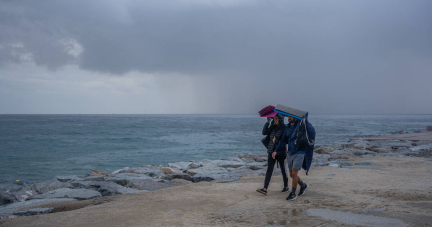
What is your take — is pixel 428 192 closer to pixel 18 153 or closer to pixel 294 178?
pixel 294 178

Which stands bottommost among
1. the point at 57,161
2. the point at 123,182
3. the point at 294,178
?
the point at 57,161

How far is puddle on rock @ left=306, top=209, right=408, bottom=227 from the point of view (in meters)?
3.93

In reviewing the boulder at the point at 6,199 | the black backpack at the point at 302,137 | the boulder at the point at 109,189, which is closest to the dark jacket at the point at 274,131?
the black backpack at the point at 302,137

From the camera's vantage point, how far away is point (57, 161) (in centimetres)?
2003

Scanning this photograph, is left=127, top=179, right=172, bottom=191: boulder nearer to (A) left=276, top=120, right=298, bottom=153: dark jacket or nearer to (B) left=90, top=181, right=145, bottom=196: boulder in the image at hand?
(B) left=90, top=181, right=145, bottom=196: boulder

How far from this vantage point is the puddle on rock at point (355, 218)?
3.93 m

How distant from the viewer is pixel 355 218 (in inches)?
165

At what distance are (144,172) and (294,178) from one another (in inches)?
263

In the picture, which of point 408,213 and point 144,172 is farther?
point 144,172

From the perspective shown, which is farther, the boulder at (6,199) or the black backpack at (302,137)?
the boulder at (6,199)

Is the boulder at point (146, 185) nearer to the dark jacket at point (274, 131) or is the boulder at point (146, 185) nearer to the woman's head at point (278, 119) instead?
the dark jacket at point (274, 131)

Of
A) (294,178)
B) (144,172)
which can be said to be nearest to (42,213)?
(294,178)

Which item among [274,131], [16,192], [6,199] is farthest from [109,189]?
[274,131]

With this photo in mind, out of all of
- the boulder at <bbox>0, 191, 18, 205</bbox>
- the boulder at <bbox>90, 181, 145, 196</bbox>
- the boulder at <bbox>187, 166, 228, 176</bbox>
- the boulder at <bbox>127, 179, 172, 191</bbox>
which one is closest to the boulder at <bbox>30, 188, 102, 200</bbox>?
the boulder at <bbox>90, 181, 145, 196</bbox>
